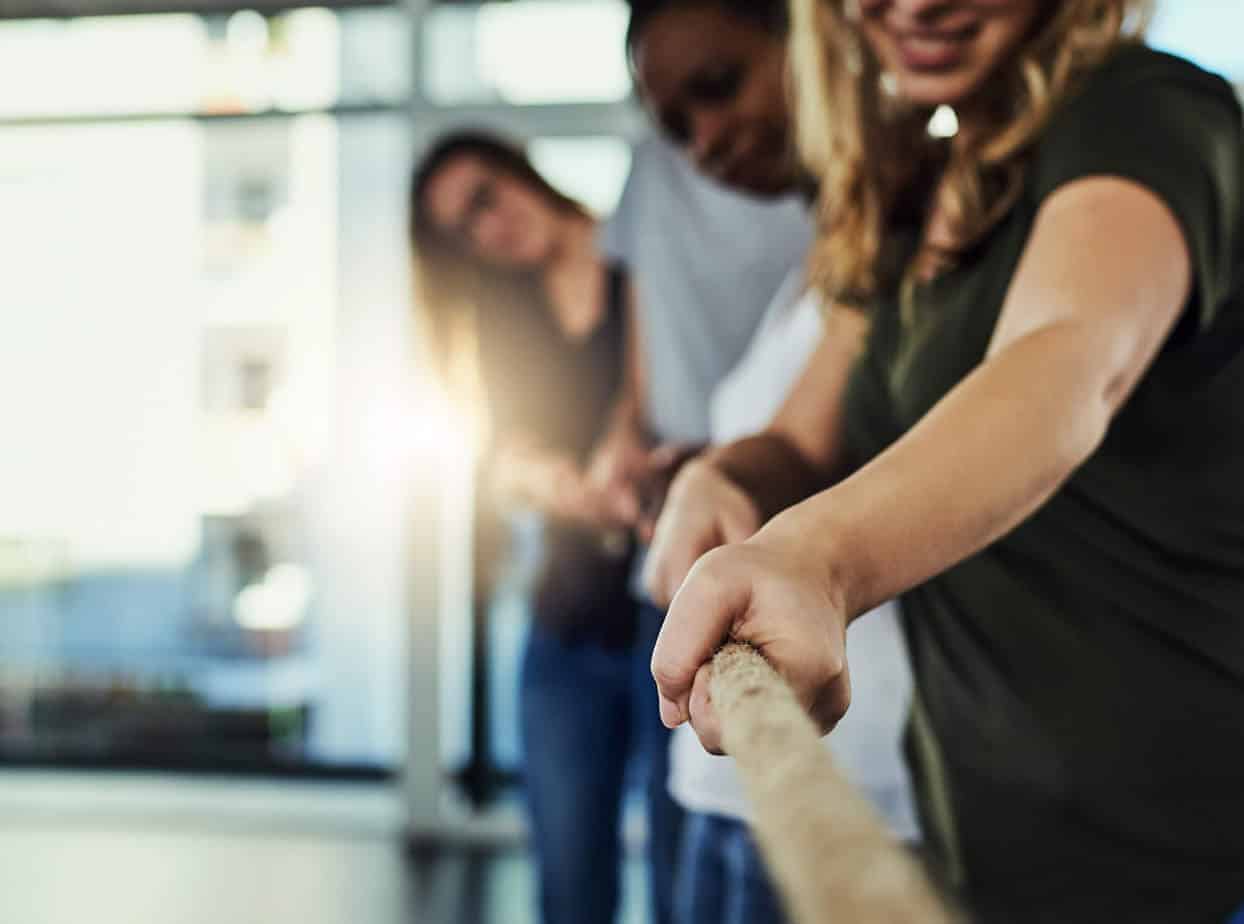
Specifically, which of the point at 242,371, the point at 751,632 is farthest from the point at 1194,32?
the point at 242,371

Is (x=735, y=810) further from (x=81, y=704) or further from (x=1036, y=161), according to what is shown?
(x=81, y=704)

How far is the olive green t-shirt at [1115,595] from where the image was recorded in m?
0.31

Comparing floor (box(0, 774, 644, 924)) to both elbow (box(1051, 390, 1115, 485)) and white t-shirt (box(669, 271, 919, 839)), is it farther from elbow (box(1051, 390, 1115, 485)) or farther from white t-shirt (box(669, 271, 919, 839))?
elbow (box(1051, 390, 1115, 485))

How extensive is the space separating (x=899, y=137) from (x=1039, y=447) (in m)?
0.16

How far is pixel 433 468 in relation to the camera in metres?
2.37

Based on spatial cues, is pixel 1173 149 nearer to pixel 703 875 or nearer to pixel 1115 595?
pixel 1115 595

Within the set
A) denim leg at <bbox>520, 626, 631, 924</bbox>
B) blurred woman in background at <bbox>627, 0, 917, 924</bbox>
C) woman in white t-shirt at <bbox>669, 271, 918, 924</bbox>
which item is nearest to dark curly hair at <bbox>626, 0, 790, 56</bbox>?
blurred woman in background at <bbox>627, 0, 917, 924</bbox>

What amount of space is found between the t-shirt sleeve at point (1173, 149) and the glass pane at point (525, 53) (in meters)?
2.11

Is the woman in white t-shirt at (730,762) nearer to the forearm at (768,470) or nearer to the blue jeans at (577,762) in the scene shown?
the forearm at (768,470)

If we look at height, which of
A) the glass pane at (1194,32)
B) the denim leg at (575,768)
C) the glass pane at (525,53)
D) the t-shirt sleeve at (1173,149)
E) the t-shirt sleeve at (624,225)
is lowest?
the denim leg at (575,768)

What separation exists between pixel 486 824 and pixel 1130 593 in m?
2.16

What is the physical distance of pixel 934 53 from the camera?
0.34m

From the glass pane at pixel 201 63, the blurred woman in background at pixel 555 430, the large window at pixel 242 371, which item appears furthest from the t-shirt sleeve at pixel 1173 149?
the glass pane at pixel 201 63

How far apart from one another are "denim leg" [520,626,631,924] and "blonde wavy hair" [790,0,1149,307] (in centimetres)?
57
